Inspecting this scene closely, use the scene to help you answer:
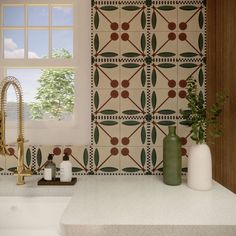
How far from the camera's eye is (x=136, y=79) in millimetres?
1988

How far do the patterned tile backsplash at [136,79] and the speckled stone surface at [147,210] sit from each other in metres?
0.27

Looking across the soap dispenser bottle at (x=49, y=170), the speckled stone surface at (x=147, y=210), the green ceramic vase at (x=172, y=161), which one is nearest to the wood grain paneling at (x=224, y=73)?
the speckled stone surface at (x=147, y=210)

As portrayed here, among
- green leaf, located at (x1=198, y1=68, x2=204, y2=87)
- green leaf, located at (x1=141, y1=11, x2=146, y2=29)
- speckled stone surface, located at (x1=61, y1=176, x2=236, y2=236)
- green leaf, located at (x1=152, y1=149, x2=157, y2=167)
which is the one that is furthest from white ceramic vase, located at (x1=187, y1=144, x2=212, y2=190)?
green leaf, located at (x1=141, y1=11, x2=146, y2=29)

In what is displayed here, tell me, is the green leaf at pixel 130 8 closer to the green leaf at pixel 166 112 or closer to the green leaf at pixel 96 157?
the green leaf at pixel 166 112

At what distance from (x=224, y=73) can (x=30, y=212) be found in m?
1.32

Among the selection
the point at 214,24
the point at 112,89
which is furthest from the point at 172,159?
the point at 214,24

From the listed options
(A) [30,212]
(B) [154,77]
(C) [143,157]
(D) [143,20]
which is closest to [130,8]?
(D) [143,20]

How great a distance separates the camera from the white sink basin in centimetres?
169

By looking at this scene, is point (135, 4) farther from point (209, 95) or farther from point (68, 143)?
point (68, 143)

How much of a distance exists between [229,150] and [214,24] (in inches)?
30.3

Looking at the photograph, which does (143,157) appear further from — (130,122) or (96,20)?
(96,20)

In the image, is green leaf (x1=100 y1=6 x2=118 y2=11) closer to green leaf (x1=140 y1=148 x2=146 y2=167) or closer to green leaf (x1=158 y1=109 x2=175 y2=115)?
green leaf (x1=158 y1=109 x2=175 y2=115)

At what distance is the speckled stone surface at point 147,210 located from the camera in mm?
1133

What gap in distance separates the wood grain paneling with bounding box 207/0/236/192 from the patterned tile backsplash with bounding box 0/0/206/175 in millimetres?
66
